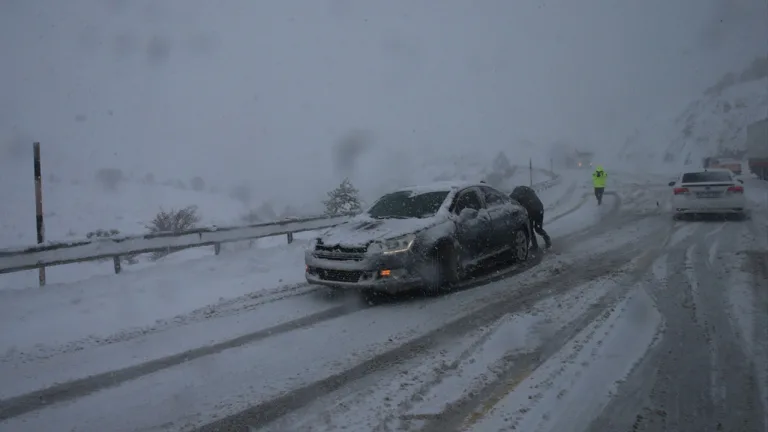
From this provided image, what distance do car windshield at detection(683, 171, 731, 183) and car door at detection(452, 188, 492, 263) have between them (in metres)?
9.46

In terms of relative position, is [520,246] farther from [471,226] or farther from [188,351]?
[188,351]

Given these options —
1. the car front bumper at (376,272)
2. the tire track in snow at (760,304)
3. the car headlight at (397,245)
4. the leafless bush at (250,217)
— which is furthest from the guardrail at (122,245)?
the leafless bush at (250,217)

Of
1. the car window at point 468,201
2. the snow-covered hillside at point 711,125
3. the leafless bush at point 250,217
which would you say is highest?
the snow-covered hillside at point 711,125

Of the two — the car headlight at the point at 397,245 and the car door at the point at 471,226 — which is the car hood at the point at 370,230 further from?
the car door at the point at 471,226

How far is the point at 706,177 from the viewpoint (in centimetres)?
1491

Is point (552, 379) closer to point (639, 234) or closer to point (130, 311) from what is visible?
point (130, 311)

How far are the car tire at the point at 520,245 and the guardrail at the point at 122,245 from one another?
5.99 m

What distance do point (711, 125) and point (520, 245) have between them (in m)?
82.9

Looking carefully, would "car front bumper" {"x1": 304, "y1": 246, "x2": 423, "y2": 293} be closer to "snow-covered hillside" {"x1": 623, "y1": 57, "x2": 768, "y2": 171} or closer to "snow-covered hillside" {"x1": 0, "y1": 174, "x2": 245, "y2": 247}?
"snow-covered hillside" {"x1": 0, "y1": 174, "x2": 245, "y2": 247}

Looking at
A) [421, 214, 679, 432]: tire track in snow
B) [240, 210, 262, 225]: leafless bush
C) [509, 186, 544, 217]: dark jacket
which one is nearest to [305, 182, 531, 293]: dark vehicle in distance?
[509, 186, 544, 217]: dark jacket

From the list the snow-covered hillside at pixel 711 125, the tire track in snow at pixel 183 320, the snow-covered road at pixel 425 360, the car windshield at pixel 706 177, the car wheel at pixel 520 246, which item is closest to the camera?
the snow-covered road at pixel 425 360

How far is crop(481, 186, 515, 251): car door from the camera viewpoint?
8867 millimetres

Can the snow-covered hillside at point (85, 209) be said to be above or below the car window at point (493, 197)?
below

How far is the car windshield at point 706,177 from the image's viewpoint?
14751 mm
